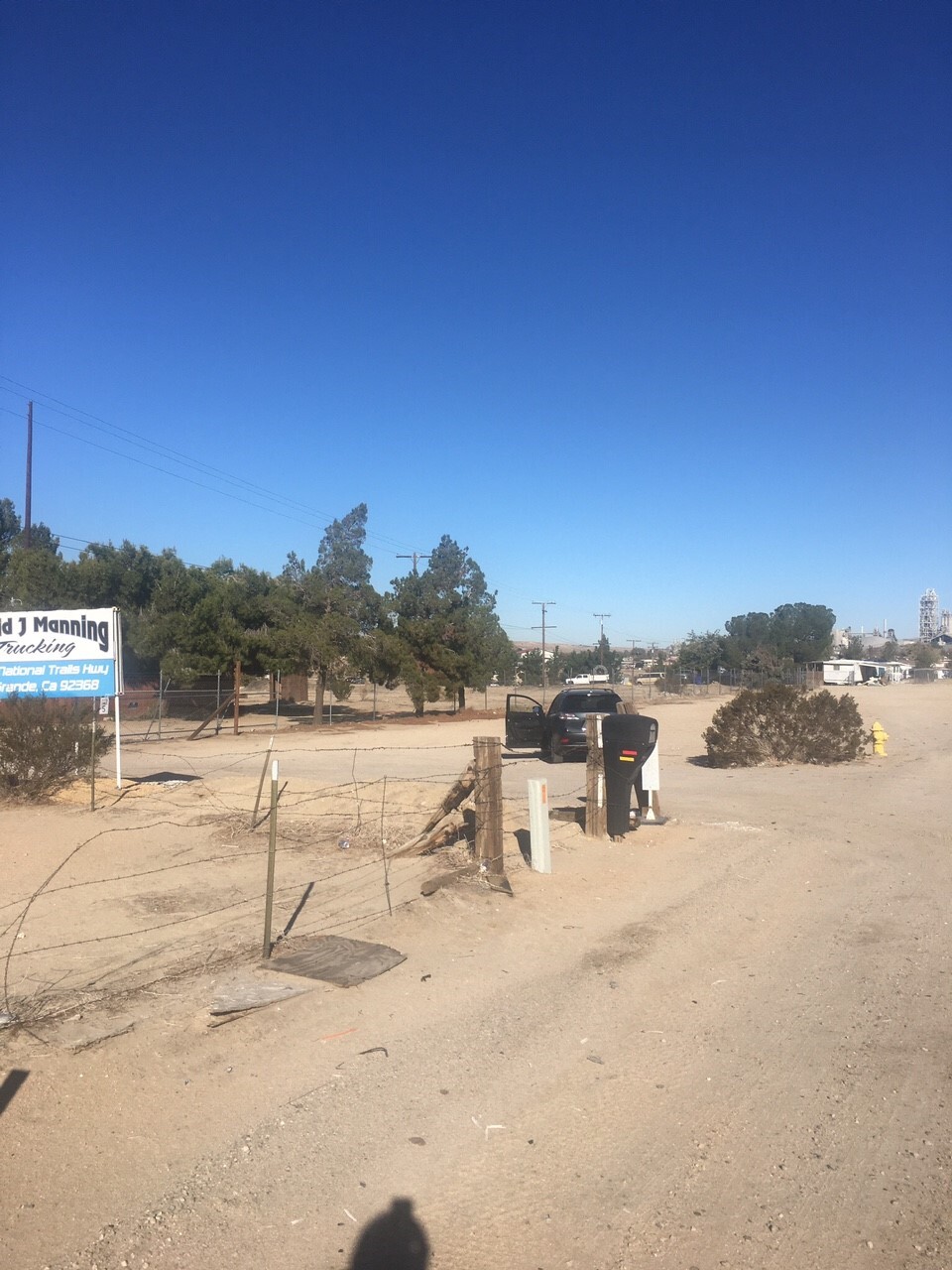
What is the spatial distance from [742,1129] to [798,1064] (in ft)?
2.95

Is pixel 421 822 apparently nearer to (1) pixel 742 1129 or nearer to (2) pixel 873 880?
(2) pixel 873 880

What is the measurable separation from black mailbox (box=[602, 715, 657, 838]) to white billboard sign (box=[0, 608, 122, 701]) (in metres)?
9.08

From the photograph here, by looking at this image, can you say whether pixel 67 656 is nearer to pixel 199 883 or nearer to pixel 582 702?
pixel 199 883

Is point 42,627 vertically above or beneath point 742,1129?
above

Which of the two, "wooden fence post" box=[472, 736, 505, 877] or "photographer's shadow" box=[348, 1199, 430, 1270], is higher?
"wooden fence post" box=[472, 736, 505, 877]

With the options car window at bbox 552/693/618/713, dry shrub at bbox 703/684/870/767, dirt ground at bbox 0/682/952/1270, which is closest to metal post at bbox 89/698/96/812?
dirt ground at bbox 0/682/952/1270

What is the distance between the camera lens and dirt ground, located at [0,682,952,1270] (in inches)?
150

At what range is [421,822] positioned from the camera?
12.9 m

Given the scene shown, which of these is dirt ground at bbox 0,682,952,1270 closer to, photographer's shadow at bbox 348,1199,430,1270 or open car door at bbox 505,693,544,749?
photographer's shadow at bbox 348,1199,430,1270

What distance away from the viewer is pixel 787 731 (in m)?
21.1

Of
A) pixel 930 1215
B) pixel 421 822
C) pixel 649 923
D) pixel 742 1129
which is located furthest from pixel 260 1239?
pixel 421 822

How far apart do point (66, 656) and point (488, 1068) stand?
13.5m

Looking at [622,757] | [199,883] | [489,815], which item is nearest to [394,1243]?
[489,815]

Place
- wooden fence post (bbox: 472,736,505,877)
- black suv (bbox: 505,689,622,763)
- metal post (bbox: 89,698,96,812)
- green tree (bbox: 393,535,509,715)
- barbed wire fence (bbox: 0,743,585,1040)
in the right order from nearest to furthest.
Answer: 1. barbed wire fence (bbox: 0,743,585,1040)
2. wooden fence post (bbox: 472,736,505,877)
3. metal post (bbox: 89,698,96,812)
4. black suv (bbox: 505,689,622,763)
5. green tree (bbox: 393,535,509,715)
